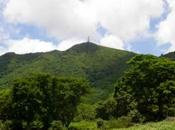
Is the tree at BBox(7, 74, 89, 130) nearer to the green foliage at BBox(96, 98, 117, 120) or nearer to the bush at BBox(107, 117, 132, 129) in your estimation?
the bush at BBox(107, 117, 132, 129)

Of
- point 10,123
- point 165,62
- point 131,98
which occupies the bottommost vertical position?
point 10,123

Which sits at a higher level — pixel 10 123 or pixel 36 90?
pixel 36 90

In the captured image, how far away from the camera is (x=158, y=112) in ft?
250

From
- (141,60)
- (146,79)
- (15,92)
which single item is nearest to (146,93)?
(146,79)

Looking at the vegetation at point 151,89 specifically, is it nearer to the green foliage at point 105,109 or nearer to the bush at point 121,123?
the bush at point 121,123

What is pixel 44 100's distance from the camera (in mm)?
88562

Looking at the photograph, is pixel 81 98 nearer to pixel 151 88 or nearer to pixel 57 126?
pixel 57 126

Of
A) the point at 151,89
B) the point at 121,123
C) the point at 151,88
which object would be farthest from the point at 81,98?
the point at 121,123

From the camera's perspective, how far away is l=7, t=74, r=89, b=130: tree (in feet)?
284

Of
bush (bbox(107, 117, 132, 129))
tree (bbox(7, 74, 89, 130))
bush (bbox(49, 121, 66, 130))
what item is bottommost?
bush (bbox(49, 121, 66, 130))

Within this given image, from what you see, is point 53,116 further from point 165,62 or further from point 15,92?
point 165,62

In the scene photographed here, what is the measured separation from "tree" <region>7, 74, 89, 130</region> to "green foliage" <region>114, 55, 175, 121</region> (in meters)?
14.2

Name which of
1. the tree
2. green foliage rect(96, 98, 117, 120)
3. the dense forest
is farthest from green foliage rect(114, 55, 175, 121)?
green foliage rect(96, 98, 117, 120)

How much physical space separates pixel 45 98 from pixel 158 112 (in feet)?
78.6
